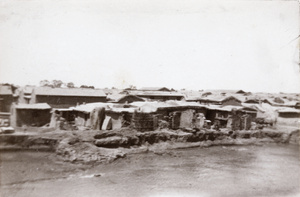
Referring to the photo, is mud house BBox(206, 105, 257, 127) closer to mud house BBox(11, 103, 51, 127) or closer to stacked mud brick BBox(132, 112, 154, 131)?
stacked mud brick BBox(132, 112, 154, 131)

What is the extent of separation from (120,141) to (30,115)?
466cm

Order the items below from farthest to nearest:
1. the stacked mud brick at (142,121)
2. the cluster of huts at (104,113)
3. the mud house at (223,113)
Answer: the mud house at (223,113) → the stacked mud brick at (142,121) → the cluster of huts at (104,113)

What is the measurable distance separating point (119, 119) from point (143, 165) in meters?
5.43

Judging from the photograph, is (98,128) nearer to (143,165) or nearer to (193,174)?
(143,165)

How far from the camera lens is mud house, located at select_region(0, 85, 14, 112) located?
705cm

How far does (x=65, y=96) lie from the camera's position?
45.7ft

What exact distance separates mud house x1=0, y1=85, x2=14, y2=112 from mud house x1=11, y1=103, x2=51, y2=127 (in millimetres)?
374

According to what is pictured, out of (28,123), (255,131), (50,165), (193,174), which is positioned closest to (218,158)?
(193,174)

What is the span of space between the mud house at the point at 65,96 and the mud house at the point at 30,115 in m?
0.44

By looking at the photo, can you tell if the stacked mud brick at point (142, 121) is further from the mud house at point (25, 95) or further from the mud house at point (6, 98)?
the mud house at point (6, 98)

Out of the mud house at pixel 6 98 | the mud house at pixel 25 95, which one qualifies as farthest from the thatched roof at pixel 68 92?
the mud house at pixel 6 98

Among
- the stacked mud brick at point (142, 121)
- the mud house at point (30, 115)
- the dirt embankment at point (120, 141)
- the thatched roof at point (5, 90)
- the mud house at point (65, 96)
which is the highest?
the thatched roof at point (5, 90)

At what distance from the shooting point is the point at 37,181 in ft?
25.7

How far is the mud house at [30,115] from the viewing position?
812 cm
